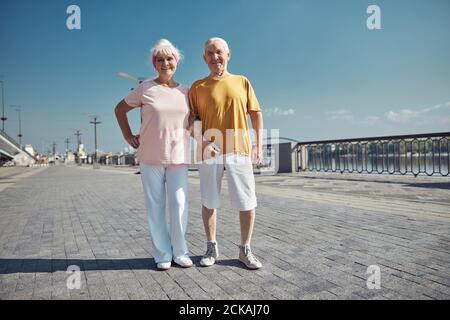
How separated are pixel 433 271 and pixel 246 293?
1476mm

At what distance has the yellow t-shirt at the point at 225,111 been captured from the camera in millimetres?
2736

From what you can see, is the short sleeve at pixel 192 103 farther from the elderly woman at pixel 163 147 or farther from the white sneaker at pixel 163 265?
the white sneaker at pixel 163 265

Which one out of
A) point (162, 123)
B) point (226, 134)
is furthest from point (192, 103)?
point (226, 134)

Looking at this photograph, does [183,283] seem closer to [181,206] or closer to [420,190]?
[181,206]

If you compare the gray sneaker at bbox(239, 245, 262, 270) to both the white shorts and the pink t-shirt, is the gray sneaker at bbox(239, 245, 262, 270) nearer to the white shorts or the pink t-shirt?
the white shorts

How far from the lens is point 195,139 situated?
9.60 ft

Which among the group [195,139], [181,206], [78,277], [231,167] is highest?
[195,139]

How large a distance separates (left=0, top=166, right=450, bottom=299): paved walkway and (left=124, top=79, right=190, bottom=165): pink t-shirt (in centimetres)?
98

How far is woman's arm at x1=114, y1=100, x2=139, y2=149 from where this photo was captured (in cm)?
301

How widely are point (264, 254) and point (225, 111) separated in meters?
1.43

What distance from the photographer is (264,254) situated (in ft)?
10.5

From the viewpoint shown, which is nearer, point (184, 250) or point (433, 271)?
point (433, 271)
